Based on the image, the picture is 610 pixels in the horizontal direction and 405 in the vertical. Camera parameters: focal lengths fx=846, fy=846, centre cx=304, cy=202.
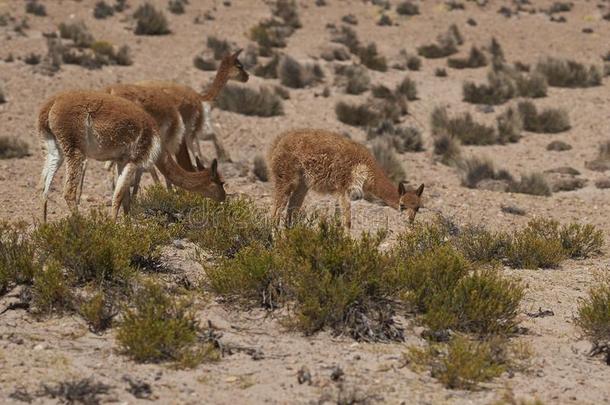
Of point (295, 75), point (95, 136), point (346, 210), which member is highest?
point (95, 136)

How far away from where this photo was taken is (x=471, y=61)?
25516 mm

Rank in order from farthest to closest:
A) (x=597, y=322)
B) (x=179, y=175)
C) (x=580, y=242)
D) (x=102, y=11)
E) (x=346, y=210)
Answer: (x=102, y=11) → (x=580, y=242) → (x=346, y=210) → (x=179, y=175) → (x=597, y=322)

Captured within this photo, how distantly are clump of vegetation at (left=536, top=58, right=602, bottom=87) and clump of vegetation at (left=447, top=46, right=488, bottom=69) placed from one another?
7.78 ft

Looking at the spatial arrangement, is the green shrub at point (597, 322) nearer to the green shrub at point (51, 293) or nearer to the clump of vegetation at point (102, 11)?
the green shrub at point (51, 293)

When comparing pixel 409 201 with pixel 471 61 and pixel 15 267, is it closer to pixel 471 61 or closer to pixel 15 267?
pixel 15 267

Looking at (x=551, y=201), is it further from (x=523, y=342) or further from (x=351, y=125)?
(x=523, y=342)

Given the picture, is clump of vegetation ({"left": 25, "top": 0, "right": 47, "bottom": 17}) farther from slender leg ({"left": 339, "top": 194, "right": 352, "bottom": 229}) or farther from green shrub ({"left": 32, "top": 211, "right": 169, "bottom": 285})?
green shrub ({"left": 32, "top": 211, "right": 169, "bottom": 285})

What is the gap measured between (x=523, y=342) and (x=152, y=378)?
2872 millimetres

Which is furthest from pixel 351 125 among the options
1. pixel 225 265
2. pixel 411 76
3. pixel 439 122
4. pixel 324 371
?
pixel 324 371

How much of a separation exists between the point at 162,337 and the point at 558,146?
13.4 metres

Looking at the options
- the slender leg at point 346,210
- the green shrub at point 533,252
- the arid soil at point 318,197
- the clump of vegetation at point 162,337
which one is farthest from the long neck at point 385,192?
the clump of vegetation at point 162,337

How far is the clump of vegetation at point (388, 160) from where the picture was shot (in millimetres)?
14680

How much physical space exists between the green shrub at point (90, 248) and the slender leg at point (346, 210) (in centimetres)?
270

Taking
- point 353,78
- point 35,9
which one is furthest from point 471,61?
point 35,9
